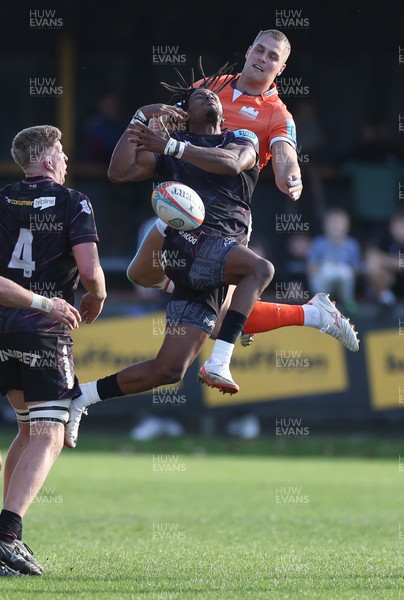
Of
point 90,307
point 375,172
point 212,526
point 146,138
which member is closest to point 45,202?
point 90,307

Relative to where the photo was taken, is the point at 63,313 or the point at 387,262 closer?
the point at 63,313

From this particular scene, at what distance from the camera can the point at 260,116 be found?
8.66 m

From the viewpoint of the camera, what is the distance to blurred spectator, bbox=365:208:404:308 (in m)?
17.9

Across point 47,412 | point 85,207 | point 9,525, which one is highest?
point 85,207

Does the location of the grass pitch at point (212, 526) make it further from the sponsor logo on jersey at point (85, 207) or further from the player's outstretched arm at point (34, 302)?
the sponsor logo on jersey at point (85, 207)

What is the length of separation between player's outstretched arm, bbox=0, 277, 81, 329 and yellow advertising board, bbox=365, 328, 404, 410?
10.5 metres

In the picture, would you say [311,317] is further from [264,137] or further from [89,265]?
[89,265]

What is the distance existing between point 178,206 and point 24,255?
1217mm

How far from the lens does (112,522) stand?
1008cm

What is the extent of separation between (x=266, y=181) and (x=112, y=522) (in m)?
10.8

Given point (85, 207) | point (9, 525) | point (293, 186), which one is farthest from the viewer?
point (293, 186)

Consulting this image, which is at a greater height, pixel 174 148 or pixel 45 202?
pixel 174 148

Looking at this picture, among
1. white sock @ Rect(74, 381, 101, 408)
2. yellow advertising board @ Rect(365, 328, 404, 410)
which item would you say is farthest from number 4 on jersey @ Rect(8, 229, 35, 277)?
yellow advertising board @ Rect(365, 328, 404, 410)

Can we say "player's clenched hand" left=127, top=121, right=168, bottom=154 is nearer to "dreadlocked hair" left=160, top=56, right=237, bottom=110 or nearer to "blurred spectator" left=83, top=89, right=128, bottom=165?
"dreadlocked hair" left=160, top=56, right=237, bottom=110
